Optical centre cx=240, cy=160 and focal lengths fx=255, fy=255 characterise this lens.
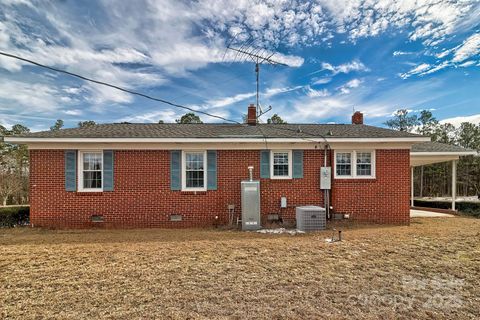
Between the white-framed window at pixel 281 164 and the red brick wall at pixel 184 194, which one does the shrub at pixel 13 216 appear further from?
the white-framed window at pixel 281 164

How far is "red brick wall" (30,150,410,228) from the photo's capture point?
8.62 meters

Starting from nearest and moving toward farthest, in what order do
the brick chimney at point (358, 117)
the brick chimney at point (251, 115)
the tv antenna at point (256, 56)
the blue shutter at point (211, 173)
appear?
the blue shutter at point (211, 173) → the tv antenna at point (256, 56) → the brick chimney at point (251, 115) → the brick chimney at point (358, 117)

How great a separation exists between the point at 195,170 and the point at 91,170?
355cm

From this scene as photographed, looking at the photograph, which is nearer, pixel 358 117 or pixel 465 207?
pixel 465 207

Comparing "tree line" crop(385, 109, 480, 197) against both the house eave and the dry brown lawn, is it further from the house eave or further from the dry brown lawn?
the dry brown lawn

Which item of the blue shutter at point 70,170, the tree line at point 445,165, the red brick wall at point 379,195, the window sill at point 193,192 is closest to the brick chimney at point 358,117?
the red brick wall at point 379,195

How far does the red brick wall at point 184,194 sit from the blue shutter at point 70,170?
179mm

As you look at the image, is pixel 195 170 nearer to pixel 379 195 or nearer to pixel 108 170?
pixel 108 170

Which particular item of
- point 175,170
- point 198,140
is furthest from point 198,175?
point 198,140

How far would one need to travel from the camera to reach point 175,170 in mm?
8953

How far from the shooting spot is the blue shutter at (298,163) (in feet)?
30.3

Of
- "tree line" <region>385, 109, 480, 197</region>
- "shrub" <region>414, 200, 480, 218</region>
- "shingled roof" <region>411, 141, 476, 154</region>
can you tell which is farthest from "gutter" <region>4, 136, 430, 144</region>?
"tree line" <region>385, 109, 480, 197</region>

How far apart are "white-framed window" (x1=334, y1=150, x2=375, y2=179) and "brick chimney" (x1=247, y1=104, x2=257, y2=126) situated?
14.2 feet

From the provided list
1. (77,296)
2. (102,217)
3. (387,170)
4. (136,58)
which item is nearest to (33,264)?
(77,296)
